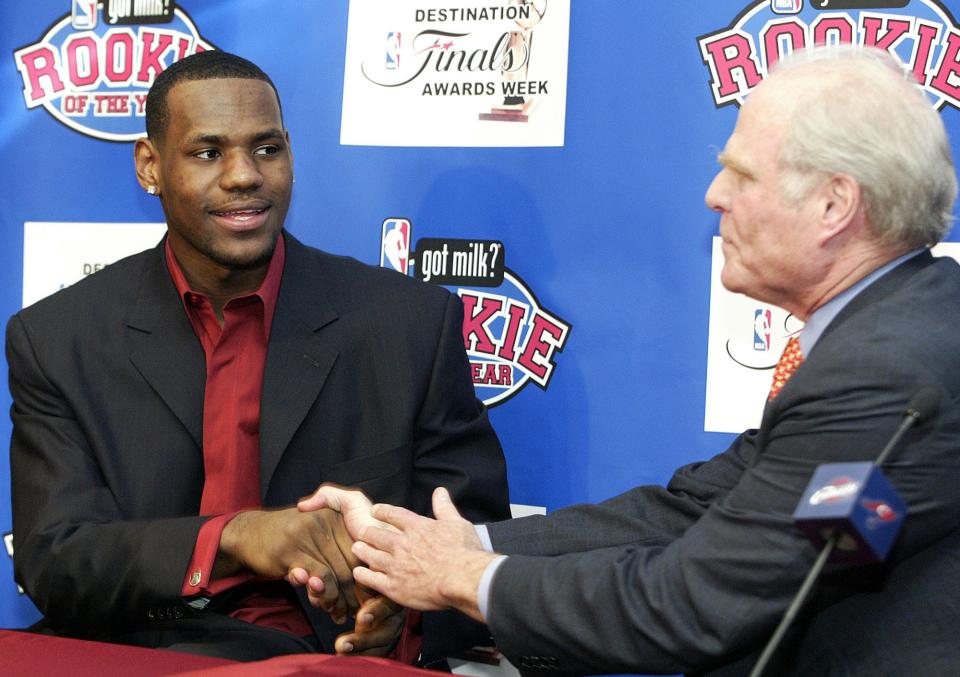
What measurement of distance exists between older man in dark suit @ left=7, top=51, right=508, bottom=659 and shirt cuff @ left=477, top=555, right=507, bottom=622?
46 cm

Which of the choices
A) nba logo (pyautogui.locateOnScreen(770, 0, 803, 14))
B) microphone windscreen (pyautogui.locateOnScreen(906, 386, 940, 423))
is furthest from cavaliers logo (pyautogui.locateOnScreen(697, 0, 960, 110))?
microphone windscreen (pyautogui.locateOnScreen(906, 386, 940, 423))

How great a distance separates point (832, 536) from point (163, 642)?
1.29 meters

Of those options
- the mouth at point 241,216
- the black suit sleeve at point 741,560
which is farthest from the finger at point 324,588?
the mouth at point 241,216

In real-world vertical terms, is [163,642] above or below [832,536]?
below

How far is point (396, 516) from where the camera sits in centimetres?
175

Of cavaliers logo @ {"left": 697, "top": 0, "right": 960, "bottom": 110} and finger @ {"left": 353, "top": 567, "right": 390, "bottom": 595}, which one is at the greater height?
cavaliers logo @ {"left": 697, "top": 0, "right": 960, "bottom": 110}

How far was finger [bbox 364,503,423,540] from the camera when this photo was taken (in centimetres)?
174

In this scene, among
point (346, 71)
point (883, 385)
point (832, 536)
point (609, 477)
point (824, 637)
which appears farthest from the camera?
point (346, 71)

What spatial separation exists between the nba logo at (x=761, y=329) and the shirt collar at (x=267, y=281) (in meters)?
0.92

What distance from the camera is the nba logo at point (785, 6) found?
236 centimetres

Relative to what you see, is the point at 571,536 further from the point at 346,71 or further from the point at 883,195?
the point at 346,71

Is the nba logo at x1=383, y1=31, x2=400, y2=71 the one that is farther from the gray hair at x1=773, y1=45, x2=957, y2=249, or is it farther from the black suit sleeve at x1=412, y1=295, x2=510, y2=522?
the gray hair at x1=773, y1=45, x2=957, y2=249

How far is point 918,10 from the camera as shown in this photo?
2277 millimetres

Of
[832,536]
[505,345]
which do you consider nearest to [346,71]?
[505,345]
